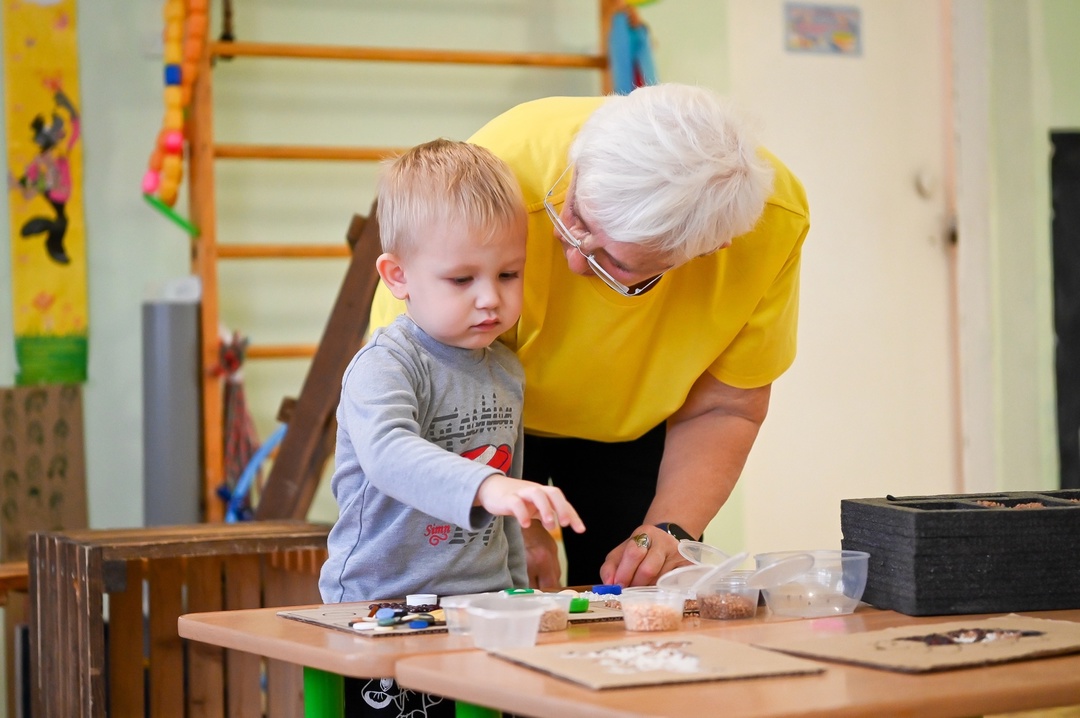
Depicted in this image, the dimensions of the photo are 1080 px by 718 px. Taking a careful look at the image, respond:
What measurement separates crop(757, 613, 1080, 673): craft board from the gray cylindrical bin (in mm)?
2095

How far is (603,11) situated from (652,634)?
2.38 m

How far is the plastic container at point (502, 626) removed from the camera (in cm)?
95

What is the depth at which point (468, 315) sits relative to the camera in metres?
1.27

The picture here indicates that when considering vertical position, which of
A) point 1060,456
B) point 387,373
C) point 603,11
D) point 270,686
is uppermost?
point 603,11

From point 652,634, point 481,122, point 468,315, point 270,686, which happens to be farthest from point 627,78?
point 652,634

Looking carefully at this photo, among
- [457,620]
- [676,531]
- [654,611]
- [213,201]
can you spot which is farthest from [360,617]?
[213,201]

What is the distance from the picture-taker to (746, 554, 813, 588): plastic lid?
1.18m

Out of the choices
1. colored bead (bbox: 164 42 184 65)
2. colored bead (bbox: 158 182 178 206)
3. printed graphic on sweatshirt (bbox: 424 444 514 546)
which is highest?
colored bead (bbox: 164 42 184 65)

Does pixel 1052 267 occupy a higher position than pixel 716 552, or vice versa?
pixel 1052 267

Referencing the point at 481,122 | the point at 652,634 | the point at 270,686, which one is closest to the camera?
the point at 652,634

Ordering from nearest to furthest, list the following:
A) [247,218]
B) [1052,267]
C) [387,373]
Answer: [387,373] → [247,218] → [1052,267]

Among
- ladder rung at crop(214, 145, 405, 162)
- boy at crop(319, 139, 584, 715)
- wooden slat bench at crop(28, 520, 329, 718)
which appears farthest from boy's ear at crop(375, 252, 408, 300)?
ladder rung at crop(214, 145, 405, 162)

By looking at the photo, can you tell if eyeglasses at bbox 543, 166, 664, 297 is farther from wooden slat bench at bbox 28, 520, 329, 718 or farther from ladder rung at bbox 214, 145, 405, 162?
ladder rung at bbox 214, 145, 405, 162

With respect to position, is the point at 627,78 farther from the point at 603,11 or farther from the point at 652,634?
the point at 652,634
